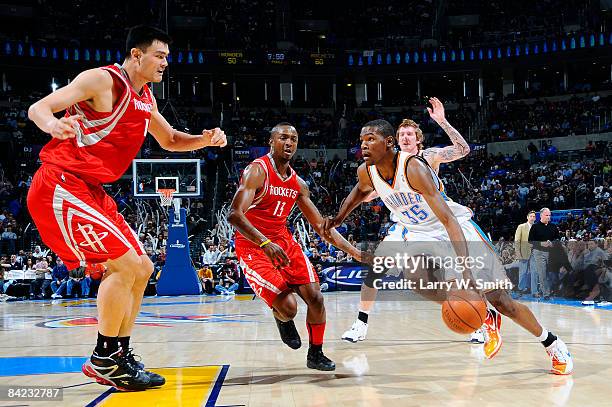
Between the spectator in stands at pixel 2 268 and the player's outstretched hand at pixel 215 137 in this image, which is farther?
the spectator in stands at pixel 2 268

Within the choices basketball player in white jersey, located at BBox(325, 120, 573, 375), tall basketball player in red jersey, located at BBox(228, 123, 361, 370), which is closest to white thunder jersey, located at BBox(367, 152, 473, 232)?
basketball player in white jersey, located at BBox(325, 120, 573, 375)

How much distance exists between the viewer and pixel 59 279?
48.8 ft

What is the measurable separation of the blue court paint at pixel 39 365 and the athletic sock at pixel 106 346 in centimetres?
116

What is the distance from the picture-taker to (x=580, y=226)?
17047mm

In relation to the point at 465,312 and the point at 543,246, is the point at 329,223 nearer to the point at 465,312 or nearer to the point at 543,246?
the point at 465,312

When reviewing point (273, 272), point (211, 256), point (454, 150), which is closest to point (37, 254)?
point (211, 256)

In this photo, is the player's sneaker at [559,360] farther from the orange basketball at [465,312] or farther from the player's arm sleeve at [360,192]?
the player's arm sleeve at [360,192]

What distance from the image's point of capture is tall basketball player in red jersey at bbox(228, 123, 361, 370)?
4754 millimetres

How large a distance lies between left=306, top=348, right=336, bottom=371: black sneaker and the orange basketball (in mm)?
890

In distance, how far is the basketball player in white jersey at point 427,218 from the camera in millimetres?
4250

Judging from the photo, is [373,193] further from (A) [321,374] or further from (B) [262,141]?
(B) [262,141]

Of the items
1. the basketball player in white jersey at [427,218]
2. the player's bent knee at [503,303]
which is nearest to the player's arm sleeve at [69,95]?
the basketball player in white jersey at [427,218]

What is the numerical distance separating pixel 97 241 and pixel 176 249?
1069cm

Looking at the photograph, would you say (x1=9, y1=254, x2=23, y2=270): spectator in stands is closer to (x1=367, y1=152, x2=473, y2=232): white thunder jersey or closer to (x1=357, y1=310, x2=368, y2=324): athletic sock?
(x1=357, y1=310, x2=368, y2=324): athletic sock
